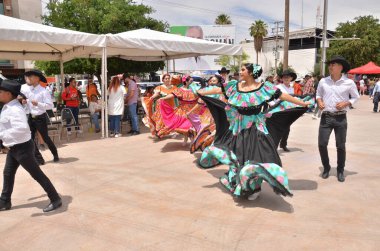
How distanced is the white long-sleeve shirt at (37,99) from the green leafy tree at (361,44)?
38136 mm

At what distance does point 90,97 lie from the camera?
10875mm

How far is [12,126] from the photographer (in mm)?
3916

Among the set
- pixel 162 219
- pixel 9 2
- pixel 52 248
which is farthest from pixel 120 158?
pixel 9 2

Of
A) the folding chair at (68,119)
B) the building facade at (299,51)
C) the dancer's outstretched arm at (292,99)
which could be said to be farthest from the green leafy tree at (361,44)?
the dancer's outstretched arm at (292,99)

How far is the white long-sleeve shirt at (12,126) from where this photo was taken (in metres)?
3.91

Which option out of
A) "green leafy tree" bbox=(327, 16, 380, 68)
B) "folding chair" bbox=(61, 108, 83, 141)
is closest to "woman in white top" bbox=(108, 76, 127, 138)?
"folding chair" bbox=(61, 108, 83, 141)

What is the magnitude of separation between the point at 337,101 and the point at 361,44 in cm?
3817

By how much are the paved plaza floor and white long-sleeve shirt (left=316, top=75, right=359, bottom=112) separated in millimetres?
1200

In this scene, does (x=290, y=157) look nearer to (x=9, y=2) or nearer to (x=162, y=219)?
(x=162, y=219)

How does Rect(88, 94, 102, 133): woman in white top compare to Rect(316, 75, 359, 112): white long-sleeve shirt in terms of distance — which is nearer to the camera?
Rect(316, 75, 359, 112): white long-sleeve shirt

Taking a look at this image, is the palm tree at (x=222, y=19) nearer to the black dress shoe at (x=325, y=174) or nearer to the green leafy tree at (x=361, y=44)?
the green leafy tree at (x=361, y=44)

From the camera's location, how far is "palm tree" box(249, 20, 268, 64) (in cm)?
6084

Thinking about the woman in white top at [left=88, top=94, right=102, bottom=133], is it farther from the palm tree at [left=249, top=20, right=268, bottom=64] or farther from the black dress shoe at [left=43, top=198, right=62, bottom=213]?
the palm tree at [left=249, top=20, right=268, bottom=64]

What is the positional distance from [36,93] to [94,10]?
11.4 m
